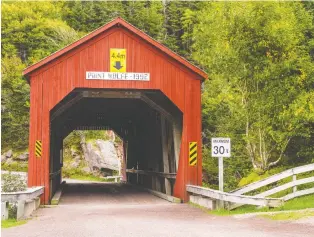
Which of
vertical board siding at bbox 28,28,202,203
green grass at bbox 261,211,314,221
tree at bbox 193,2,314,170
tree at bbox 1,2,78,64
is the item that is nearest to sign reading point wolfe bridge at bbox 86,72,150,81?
vertical board siding at bbox 28,28,202,203

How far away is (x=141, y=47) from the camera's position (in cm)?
1650

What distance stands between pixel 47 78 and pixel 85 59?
1337 millimetres

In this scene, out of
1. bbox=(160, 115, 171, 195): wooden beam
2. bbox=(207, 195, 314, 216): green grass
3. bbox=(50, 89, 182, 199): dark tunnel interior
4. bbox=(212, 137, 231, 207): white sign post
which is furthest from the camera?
bbox=(160, 115, 171, 195): wooden beam

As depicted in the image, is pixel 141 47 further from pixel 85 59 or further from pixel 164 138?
pixel 164 138

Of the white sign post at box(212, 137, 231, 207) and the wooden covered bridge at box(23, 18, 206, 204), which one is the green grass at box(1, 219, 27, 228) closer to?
the wooden covered bridge at box(23, 18, 206, 204)

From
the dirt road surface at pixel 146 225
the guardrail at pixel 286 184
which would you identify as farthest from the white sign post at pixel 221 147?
the dirt road surface at pixel 146 225

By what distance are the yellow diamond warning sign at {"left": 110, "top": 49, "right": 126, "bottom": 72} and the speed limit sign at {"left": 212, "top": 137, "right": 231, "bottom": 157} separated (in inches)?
204

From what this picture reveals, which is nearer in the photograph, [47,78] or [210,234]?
[210,234]

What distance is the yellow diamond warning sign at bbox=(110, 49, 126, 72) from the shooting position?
16234mm

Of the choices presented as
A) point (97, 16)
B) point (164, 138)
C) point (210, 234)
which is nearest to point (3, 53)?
point (97, 16)

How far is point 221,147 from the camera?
1227cm

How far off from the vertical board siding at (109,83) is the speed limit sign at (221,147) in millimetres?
4087

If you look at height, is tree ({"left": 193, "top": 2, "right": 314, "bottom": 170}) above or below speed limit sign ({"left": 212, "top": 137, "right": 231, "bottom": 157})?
above

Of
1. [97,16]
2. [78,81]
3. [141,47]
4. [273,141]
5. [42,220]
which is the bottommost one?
[42,220]
